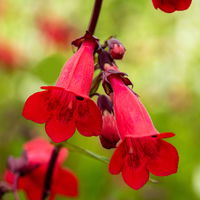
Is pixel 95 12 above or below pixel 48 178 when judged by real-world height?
above

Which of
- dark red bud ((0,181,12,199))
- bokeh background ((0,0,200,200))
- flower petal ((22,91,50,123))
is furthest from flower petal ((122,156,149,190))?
bokeh background ((0,0,200,200))

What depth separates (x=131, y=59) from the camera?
5375 millimetres

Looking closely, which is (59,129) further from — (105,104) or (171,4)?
(171,4)

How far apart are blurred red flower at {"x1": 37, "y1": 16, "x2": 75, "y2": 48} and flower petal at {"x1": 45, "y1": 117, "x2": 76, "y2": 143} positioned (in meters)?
3.36

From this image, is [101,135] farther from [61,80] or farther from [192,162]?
[192,162]

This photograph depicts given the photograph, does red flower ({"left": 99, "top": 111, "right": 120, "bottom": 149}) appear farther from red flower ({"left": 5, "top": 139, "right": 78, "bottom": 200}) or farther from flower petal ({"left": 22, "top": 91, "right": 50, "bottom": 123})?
red flower ({"left": 5, "top": 139, "right": 78, "bottom": 200})

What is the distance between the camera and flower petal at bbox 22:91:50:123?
143 cm

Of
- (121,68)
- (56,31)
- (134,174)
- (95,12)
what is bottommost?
(121,68)

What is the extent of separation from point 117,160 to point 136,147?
0.16 m

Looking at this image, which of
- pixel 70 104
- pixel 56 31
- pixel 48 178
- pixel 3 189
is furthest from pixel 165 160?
pixel 56 31

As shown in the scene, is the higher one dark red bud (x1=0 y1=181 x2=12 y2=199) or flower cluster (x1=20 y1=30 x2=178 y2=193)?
flower cluster (x1=20 y1=30 x2=178 y2=193)

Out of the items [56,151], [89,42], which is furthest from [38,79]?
[89,42]

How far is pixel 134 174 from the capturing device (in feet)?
4.75

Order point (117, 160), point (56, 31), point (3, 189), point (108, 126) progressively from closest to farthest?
1. point (117, 160)
2. point (108, 126)
3. point (3, 189)
4. point (56, 31)
